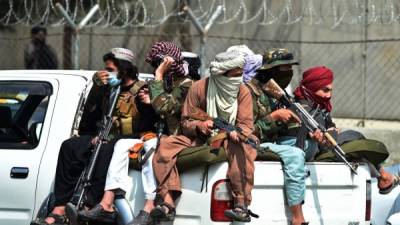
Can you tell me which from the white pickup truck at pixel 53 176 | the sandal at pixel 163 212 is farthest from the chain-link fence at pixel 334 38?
the sandal at pixel 163 212

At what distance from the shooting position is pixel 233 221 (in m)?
5.32

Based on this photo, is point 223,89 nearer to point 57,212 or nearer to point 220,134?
point 220,134

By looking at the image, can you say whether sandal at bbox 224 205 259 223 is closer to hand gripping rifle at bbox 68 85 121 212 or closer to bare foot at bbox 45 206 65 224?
hand gripping rifle at bbox 68 85 121 212

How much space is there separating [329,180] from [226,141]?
2.54ft

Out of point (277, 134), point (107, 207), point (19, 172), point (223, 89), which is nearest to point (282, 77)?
point (277, 134)

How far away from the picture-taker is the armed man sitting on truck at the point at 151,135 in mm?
5527

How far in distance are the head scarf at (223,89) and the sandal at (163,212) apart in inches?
26.6

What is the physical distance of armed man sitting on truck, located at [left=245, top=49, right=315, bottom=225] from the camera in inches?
214

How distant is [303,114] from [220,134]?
0.61 meters

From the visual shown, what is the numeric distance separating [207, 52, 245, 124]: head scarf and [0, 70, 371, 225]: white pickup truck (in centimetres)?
40

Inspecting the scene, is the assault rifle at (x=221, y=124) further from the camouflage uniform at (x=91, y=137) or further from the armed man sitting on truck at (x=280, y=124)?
the camouflage uniform at (x=91, y=137)

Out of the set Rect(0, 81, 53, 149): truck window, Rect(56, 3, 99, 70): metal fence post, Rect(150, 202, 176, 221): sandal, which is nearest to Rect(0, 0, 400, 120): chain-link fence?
Rect(56, 3, 99, 70): metal fence post

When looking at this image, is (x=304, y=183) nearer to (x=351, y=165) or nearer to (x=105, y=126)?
(x=351, y=165)

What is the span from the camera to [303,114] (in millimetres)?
5703
